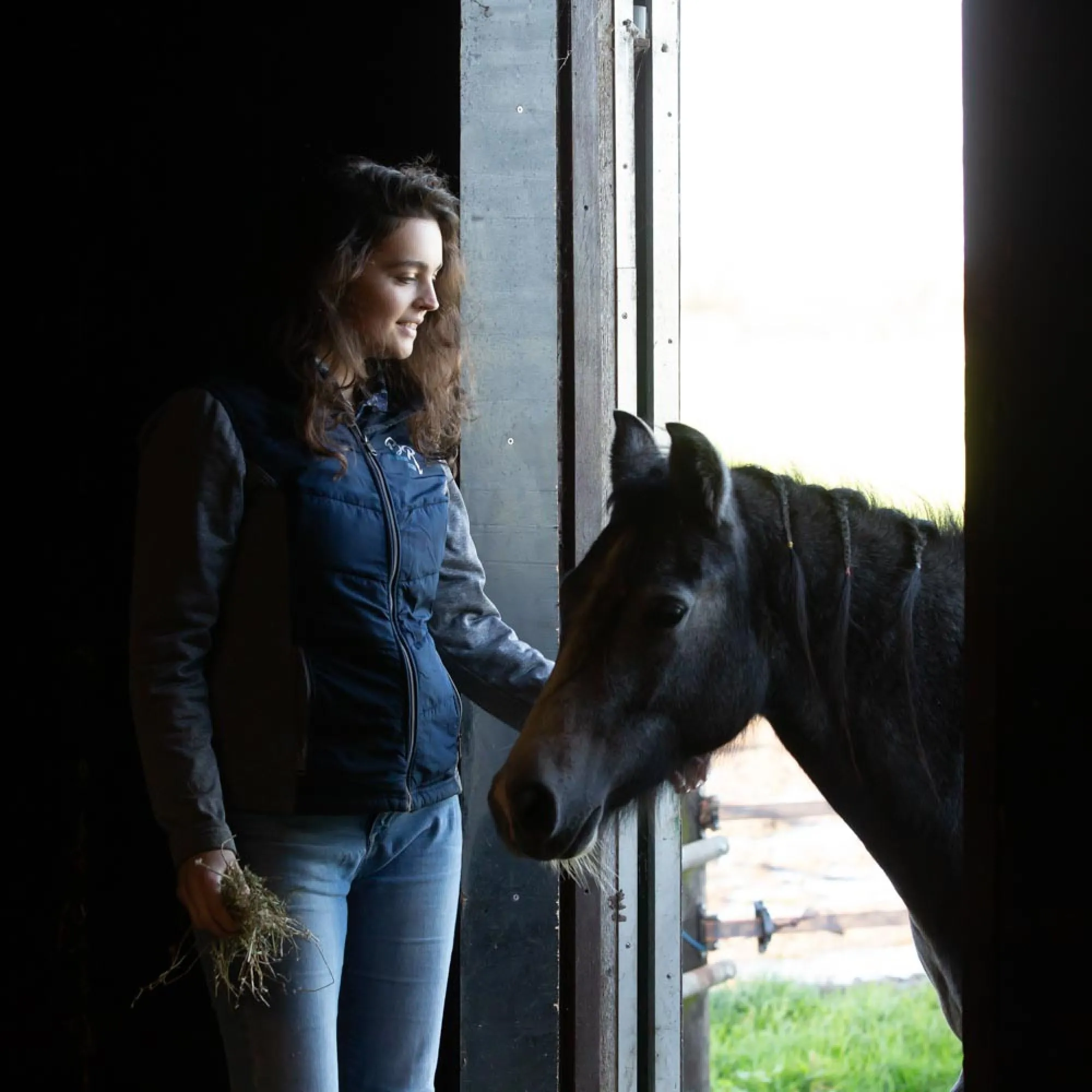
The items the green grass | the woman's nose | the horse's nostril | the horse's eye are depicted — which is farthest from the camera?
the green grass

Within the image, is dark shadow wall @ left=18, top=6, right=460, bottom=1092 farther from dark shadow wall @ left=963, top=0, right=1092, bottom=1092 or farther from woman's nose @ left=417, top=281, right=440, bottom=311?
dark shadow wall @ left=963, top=0, right=1092, bottom=1092

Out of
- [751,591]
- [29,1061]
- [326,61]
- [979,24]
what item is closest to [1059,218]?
[979,24]

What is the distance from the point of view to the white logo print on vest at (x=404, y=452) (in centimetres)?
172

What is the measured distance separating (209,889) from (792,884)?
13.8ft

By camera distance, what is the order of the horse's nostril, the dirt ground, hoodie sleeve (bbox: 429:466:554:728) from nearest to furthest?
the horse's nostril, hoodie sleeve (bbox: 429:466:554:728), the dirt ground

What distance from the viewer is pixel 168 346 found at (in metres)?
2.35

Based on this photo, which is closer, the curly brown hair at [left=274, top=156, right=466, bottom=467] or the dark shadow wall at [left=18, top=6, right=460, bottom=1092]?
the curly brown hair at [left=274, top=156, right=466, bottom=467]

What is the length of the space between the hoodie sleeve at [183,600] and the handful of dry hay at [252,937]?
2.4 inches

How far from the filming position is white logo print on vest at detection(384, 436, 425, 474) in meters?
1.72

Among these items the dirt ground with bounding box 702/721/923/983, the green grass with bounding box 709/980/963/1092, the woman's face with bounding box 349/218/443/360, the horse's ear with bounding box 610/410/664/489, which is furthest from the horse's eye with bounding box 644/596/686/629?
the dirt ground with bounding box 702/721/923/983

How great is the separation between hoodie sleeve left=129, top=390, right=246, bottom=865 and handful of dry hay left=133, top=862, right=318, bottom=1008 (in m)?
0.06

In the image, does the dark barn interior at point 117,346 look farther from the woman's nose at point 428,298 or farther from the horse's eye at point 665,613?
the horse's eye at point 665,613

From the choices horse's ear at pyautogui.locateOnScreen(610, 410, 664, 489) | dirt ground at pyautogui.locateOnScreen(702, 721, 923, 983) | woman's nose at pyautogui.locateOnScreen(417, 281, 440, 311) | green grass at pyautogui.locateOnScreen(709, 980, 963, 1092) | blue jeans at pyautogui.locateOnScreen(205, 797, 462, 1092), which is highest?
woman's nose at pyautogui.locateOnScreen(417, 281, 440, 311)

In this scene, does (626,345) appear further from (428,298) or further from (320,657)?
(320,657)
